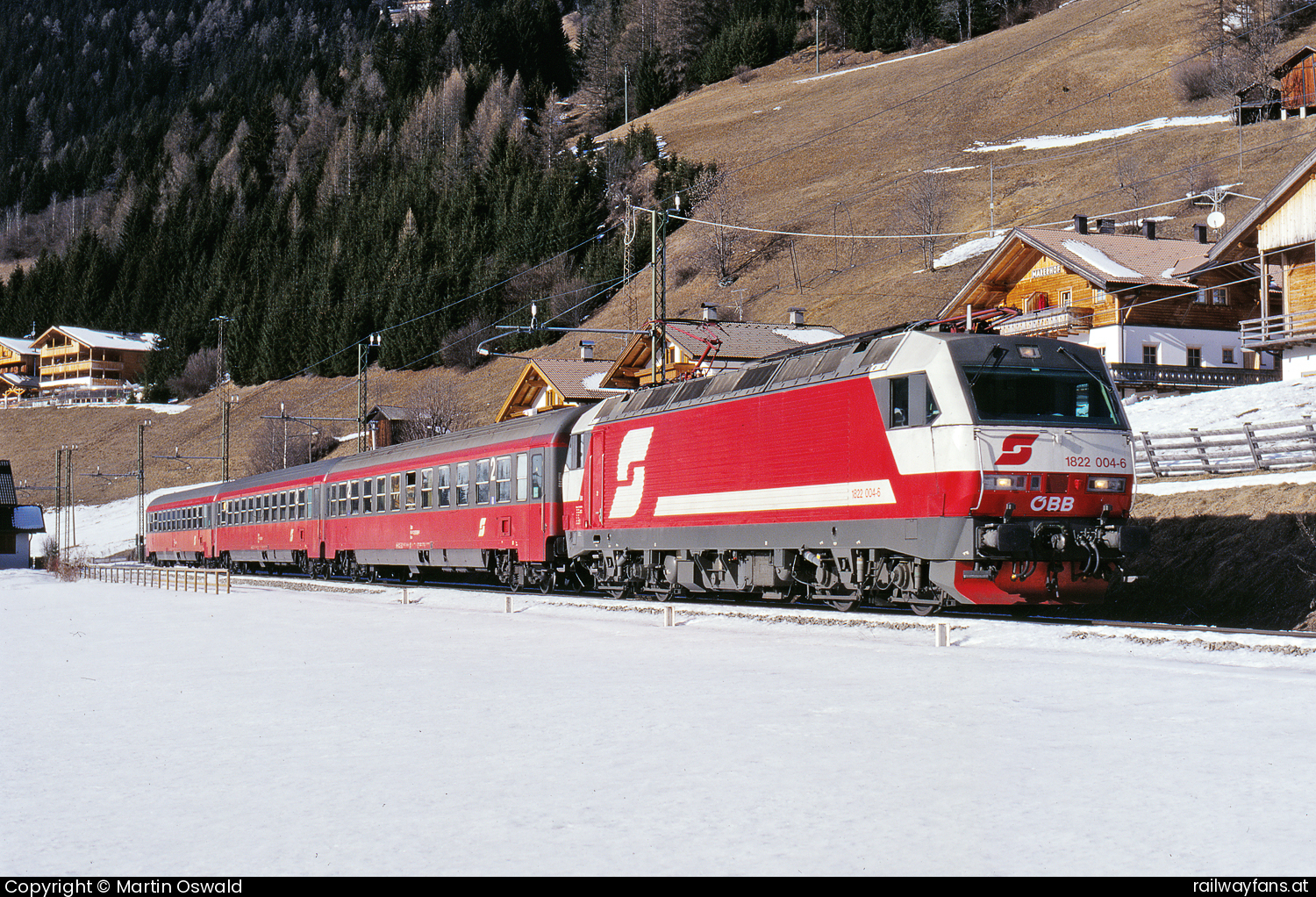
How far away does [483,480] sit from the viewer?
28.5m

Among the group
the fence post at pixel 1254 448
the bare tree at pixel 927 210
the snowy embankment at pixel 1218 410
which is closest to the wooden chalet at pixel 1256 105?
the bare tree at pixel 927 210

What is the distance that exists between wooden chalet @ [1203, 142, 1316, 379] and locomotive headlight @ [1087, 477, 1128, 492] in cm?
2323

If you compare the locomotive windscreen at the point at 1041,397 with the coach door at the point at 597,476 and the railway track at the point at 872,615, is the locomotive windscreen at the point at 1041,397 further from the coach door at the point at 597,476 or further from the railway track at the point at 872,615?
the coach door at the point at 597,476

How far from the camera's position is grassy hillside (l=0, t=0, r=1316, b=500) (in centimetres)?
8031

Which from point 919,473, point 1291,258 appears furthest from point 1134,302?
point 919,473

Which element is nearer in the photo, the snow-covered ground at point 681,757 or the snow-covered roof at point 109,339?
the snow-covered ground at point 681,757

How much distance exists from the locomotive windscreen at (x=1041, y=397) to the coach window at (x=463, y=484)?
628 inches

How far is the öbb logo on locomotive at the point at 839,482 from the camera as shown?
51.7ft

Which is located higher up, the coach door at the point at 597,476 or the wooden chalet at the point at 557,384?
the wooden chalet at the point at 557,384

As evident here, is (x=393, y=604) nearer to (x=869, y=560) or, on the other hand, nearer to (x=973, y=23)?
(x=869, y=560)

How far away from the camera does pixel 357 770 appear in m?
8.29

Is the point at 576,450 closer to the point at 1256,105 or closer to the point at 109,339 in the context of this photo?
the point at 1256,105

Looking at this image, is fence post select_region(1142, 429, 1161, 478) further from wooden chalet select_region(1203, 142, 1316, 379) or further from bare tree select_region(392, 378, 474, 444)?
bare tree select_region(392, 378, 474, 444)

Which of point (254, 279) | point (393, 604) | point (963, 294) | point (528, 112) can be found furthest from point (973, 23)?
point (393, 604)
